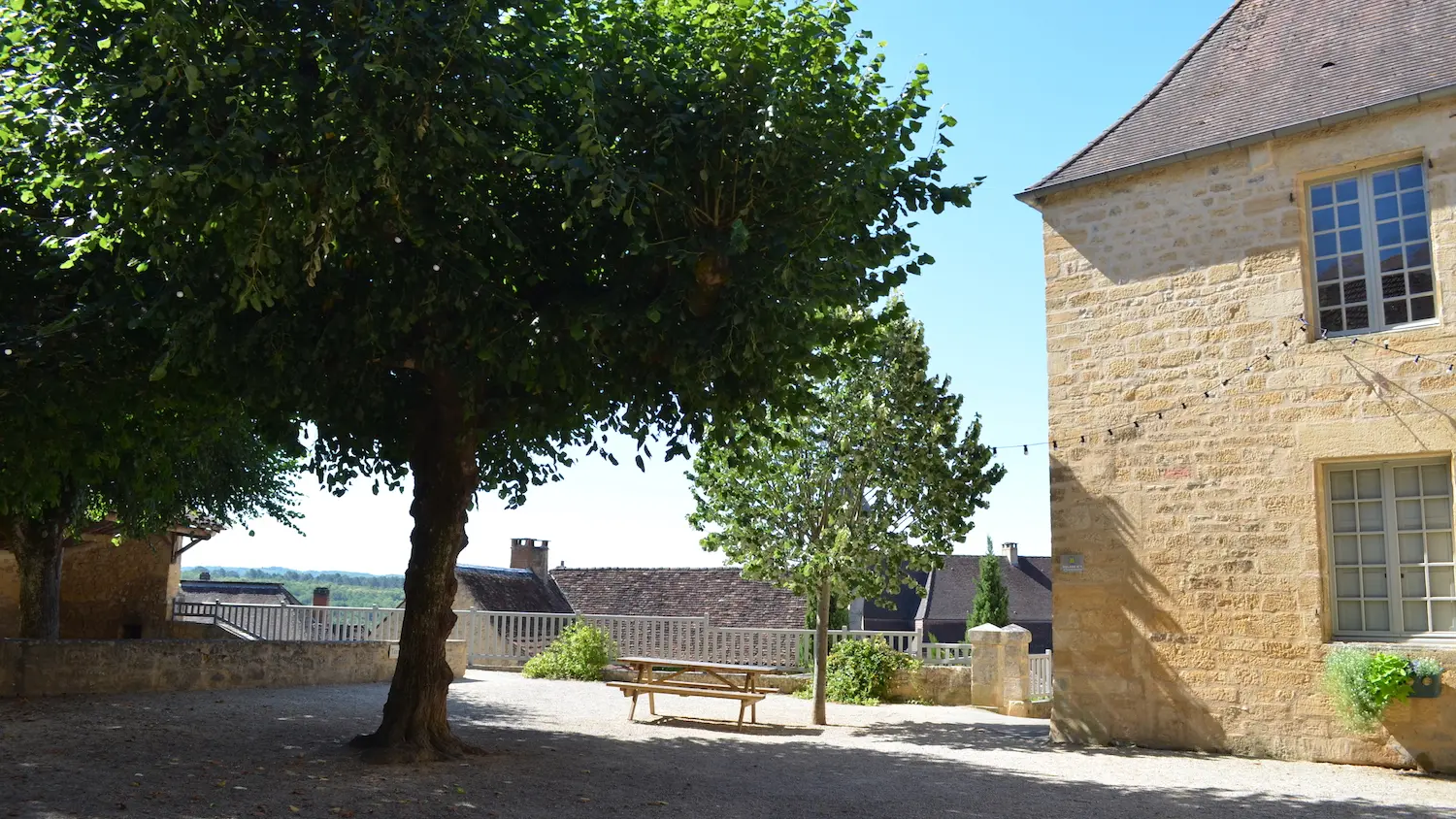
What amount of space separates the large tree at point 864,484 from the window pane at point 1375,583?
4.81 meters

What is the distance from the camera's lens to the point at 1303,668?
34.0 ft

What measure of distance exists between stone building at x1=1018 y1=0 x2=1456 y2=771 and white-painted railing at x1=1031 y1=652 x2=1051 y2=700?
6.50m

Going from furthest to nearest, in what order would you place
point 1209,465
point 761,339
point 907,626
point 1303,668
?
point 907,626 → point 1209,465 → point 1303,668 → point 761,339

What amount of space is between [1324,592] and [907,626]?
36837 mm

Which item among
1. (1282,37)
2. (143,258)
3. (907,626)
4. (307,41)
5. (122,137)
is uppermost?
(1282,37)

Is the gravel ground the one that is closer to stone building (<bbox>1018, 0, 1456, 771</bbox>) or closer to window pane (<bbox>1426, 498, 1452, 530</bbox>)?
stone building (<bbox>1018, 0, 1456, 771</bbox>)

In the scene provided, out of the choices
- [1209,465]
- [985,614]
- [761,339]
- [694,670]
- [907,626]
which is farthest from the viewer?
[907,626]

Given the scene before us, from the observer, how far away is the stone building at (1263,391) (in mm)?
10164

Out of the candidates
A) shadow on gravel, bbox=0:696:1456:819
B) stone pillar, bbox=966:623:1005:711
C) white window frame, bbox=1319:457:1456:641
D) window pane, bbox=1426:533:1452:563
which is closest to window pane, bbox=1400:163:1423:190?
white window frame, bbox=1319:457:1456:641

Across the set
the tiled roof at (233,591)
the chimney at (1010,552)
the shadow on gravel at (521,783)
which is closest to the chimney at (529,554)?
the tiled roof at (233,591)

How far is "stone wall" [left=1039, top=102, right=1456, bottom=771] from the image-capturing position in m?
10.2

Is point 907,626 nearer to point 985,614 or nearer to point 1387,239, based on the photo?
point 985,614

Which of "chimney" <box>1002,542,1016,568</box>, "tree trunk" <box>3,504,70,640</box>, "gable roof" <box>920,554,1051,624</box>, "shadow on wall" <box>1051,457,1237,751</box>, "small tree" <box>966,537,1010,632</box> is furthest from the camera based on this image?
"chimney" <box>1002,542,1016,568</box>

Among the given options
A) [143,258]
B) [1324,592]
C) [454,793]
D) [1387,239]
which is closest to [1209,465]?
[1324,592]
